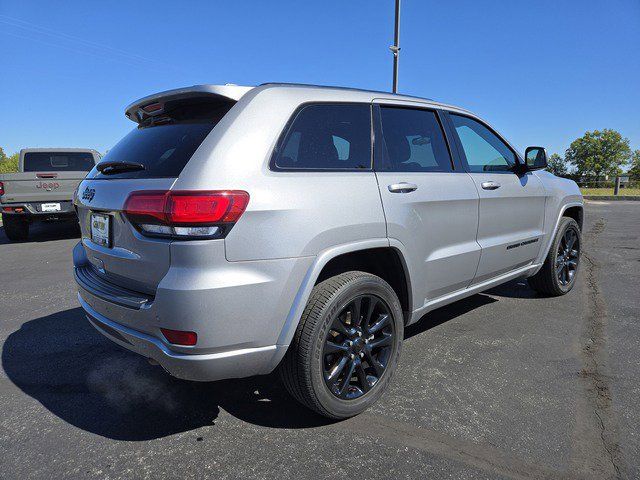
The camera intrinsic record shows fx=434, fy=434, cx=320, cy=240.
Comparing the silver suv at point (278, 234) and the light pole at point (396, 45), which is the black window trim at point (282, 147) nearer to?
the silver suv at point (278, 234)

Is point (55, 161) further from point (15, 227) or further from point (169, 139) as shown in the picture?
point (169, 139)

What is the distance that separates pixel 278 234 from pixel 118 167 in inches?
41.2

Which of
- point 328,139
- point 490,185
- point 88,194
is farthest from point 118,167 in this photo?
point 490,185

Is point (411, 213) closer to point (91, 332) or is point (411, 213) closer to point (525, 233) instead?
point (525, 233)

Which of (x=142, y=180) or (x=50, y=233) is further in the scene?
(x=50, y=233)

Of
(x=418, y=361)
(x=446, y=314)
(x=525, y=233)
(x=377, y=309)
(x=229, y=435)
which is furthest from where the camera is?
(x=446, y=314)

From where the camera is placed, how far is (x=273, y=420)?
2.42m

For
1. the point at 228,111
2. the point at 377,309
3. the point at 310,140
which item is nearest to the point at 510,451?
the point at 377,309

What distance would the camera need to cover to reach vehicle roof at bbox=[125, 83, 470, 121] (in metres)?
2.21

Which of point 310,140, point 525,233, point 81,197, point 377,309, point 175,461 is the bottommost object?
point 175,461

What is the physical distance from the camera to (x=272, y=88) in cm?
228

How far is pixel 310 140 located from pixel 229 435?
1.63 metres

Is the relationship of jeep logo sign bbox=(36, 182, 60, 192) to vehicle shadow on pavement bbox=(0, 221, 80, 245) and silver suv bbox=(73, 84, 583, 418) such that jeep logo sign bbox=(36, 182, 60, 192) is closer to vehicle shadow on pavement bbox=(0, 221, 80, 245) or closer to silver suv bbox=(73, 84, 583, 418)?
vehicle shadow on pavement bbox=(0, 221, 80, 245)

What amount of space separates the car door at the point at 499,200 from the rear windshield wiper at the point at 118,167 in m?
2.28
